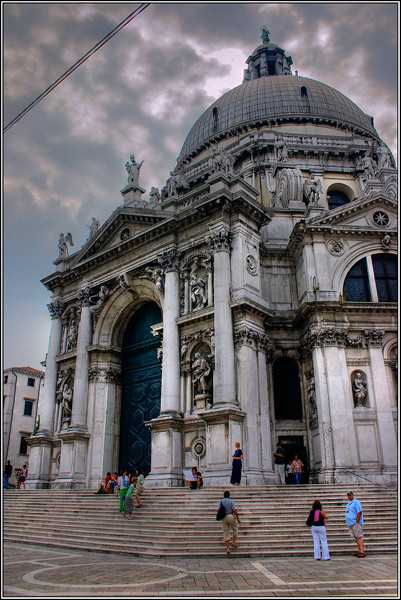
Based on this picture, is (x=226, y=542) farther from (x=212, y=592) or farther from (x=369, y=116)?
(x=369, y=116)

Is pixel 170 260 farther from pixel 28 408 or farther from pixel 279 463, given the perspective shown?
pixel 28 408

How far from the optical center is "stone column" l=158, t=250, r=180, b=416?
2103cm

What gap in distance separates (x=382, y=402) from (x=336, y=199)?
665 inches

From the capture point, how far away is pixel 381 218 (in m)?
23.7

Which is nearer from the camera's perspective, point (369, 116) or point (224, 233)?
point (224, 233)

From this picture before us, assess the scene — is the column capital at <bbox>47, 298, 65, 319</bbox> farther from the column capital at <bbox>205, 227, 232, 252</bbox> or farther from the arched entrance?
the column capital at <bbox>205, 227, 232, 252</bbox>

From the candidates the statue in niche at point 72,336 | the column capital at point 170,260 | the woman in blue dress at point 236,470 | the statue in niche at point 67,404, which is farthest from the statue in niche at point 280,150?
the woman in blue dress at point 236,470

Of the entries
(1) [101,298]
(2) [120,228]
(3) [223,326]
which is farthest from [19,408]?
(3) [223,326]

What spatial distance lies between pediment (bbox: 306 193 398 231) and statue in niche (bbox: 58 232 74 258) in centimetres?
1640

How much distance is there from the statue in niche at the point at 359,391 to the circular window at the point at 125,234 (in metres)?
13.9

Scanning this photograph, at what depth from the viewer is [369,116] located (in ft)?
141

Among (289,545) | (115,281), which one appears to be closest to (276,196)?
(115,281)

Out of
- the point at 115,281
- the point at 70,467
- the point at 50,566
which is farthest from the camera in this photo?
the point at 115,281

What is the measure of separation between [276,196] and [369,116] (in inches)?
822
